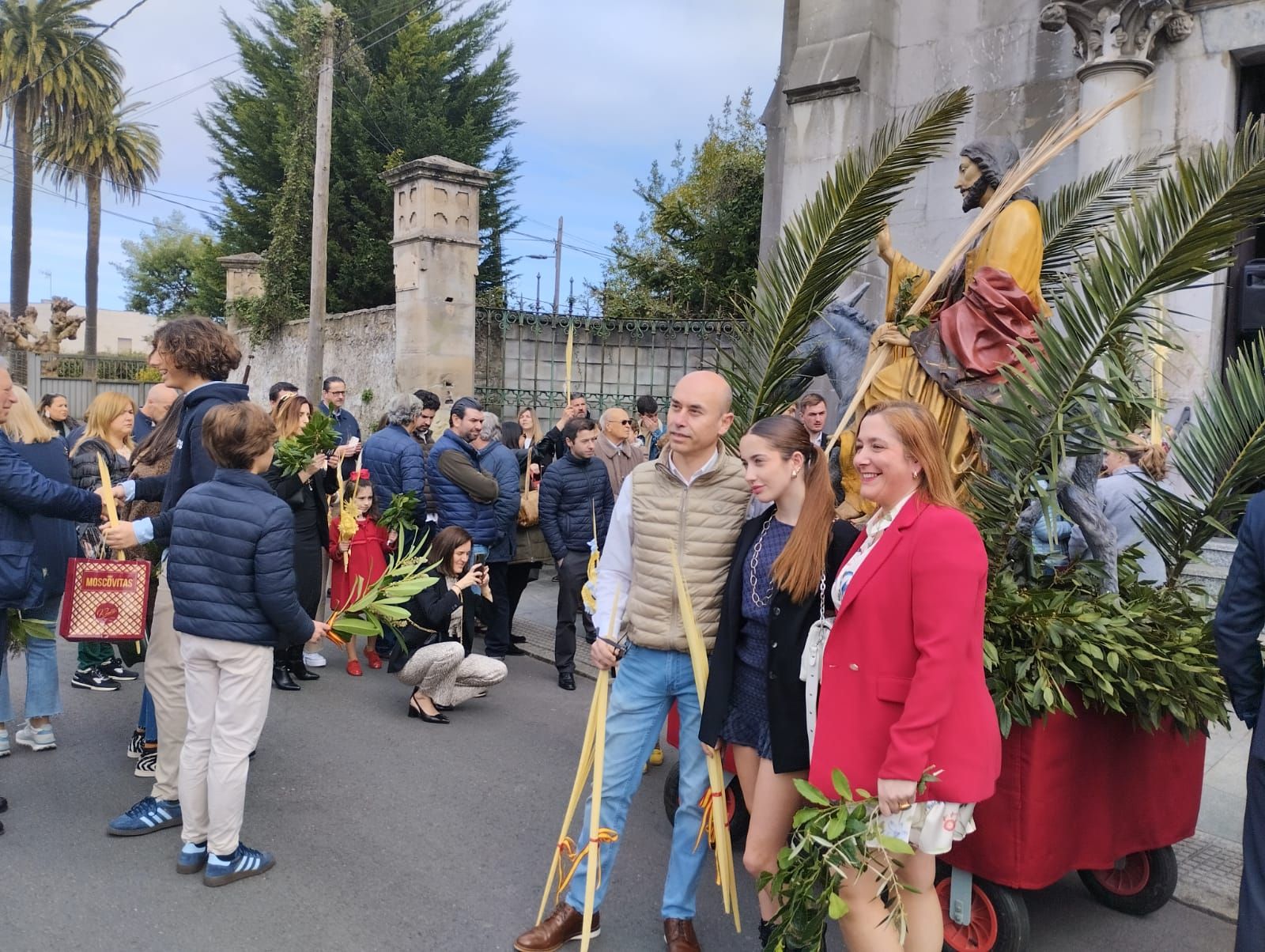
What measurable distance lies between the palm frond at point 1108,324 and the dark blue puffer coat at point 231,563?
8.98 feet

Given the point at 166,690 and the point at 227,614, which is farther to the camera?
the point at 166,690

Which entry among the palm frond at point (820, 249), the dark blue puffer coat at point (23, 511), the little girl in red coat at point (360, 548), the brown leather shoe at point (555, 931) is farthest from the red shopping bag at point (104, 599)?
the little girl in red coat at point (360, 548)

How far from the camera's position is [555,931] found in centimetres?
353

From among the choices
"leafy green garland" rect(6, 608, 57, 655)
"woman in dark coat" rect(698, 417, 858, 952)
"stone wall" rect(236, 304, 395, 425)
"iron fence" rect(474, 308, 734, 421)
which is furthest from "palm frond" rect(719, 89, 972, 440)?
"stone wall" rect(236, 304, 395, 425)

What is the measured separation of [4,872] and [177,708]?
0.89 metres

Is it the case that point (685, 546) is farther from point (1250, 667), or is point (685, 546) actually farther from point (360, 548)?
point (360, 548)

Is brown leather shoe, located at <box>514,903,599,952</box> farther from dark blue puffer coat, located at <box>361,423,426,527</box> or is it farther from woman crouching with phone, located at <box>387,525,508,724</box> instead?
dark blue puffer coat, located at <box>361,423,426,527</box>

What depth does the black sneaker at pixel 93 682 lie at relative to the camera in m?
6.58

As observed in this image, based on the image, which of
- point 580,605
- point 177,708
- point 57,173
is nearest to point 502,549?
point 580,605

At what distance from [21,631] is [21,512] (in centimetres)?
67

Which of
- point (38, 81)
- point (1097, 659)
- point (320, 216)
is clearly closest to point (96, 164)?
point (38, 81)

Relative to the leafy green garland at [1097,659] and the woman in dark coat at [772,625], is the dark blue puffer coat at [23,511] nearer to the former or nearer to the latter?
the woman in dark coat at [772,625]

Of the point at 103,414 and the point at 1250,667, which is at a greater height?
the point at 103,414

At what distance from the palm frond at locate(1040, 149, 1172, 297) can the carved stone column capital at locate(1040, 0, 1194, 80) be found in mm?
2566
